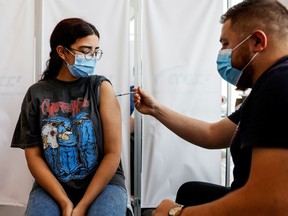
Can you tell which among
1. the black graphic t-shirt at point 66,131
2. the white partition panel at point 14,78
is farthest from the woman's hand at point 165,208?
the white partition panel at point 14,78

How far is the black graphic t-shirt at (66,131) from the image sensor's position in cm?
143

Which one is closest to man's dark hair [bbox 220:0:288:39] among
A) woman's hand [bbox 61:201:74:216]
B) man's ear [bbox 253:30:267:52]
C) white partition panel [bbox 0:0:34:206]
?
man's ear [bbox 253:30:267:52]

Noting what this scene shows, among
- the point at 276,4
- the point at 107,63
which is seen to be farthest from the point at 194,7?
the point at 276,4

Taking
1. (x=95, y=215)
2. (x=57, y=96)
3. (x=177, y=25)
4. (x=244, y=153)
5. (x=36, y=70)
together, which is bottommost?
(x=95, y=215)

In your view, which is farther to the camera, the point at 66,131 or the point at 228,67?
the point at 66,131

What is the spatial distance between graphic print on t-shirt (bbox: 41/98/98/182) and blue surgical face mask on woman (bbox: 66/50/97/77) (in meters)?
0.24

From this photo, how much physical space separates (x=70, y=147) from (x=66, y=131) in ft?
0.25

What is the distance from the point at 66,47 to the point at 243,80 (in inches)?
33.9

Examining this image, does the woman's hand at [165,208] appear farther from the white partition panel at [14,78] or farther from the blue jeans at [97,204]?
the white partition panel at [14,78]

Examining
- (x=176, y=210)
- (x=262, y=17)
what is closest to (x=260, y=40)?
(x=262, y=17)

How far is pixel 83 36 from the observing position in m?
1.46

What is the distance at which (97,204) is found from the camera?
128cm

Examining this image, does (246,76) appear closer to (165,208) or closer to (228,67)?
(228,67)

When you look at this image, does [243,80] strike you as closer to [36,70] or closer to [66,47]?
[66,47]
